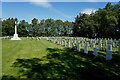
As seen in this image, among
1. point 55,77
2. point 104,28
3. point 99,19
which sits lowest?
point 55,77

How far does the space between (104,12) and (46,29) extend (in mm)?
37234

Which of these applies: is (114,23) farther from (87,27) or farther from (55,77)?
(55,77)

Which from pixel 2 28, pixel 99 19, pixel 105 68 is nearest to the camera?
pixel 105 68

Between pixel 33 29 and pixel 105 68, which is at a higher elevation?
pixel 33 29

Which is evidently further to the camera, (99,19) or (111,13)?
(99,19)

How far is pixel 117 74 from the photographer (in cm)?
429

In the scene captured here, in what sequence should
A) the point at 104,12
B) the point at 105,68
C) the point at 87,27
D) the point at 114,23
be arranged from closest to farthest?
the point at 105,68 < the point at 114,23 < the point at 104,12 < the point at 87,27

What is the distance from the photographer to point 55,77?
4145mm

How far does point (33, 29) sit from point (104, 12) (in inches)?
1743

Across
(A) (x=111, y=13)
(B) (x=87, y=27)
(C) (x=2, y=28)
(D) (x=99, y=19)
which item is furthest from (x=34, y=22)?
(A) (x=111, y=13)

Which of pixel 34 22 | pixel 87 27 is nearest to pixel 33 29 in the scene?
pixel 34 22

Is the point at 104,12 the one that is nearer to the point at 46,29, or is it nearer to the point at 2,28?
the point at 46,29

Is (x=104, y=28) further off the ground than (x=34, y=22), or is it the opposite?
(x=34, y=22)

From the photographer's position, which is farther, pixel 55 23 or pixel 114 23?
pixel 55 23
